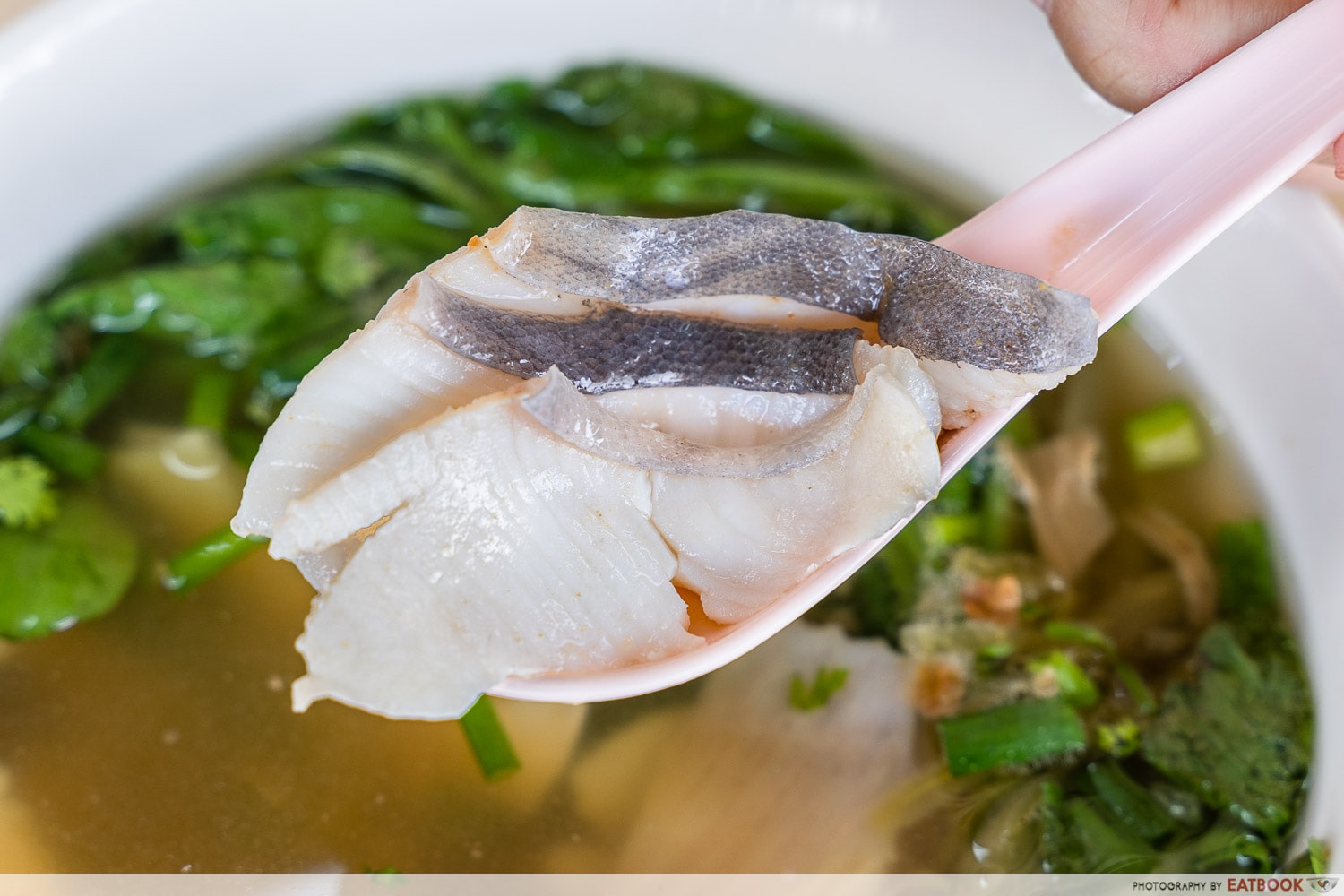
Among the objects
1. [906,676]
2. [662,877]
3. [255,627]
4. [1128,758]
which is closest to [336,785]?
[255,627]

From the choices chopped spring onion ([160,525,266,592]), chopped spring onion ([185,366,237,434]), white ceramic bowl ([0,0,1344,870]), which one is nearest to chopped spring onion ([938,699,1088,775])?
white ceramic bowl ([0,0,1344,870])

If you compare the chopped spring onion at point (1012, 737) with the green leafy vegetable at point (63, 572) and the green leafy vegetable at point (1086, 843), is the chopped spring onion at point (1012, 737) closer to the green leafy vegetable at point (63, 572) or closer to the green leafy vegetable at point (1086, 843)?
the green leafy vegetable at point (1086, 843)

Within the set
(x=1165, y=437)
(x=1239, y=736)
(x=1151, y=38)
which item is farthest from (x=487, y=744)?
(x=1151, y=38)

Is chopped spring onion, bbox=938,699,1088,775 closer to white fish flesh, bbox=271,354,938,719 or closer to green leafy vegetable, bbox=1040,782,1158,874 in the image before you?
green leafy vegetable, bbox=1040,782,1158,874

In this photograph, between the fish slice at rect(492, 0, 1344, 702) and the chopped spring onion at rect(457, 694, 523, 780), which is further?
the chopped spring onion at rect(457, 694, 523, 780)

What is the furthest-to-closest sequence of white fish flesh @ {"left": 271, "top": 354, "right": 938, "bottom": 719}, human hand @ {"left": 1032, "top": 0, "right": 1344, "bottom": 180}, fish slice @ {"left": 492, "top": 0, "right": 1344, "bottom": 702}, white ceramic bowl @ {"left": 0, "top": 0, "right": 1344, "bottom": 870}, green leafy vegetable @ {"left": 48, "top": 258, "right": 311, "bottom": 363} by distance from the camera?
1. green leafy vegetable @ {"left": 48, "top": 258, "right": 311, "bottom": 363}
2. white ceramic bowl @ {"left": 0, "top": 0, "right": 1344, "bottom": 870}
3. human hand @ {"left": 1032, "top": 0, "right": 1344, "bottom": 180}
4. fish slice @ {"left": 492, "top": 0, "right": 1344, "bottom": 702}
5. white fish flesh @ {"left": 271, "top": 354, "right": 938, "bottom": 719}

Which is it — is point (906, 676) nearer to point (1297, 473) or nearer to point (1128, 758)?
point (1128, 758)

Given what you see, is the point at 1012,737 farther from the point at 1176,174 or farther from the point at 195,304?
A: the point at 195,304
